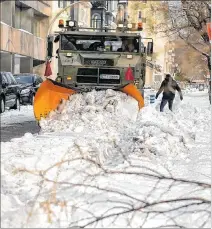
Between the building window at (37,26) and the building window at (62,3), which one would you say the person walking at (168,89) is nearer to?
the building window at (37,26)

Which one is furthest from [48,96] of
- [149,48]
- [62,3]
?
[62,3]

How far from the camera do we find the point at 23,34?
3403 cm

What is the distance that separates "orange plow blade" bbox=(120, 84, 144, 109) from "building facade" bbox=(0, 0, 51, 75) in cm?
1632

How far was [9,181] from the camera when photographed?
12.5 feet

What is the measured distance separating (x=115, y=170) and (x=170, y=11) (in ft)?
57.1

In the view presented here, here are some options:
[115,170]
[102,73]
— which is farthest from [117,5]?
[115,170]

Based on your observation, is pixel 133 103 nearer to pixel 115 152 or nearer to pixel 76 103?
pixel 76 103

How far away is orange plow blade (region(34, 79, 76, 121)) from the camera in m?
11.6

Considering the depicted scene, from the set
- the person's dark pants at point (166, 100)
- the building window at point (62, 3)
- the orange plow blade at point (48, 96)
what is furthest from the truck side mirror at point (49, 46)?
the building window at point (62, 3)

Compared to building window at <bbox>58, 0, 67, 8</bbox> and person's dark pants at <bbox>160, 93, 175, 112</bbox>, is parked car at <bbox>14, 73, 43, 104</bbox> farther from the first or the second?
building window at <bbox>58, 0, 67, 8</bbox>

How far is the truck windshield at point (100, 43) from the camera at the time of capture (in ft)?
47.0

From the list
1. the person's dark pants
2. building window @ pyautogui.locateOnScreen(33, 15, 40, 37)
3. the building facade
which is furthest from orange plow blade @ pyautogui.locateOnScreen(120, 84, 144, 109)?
building window @ pyautogui.locateOnScreen(33, 15, 40, 37)

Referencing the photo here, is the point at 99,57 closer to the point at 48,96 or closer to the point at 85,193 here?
the point at 48,96

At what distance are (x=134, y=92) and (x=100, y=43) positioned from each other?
1.92 meters
